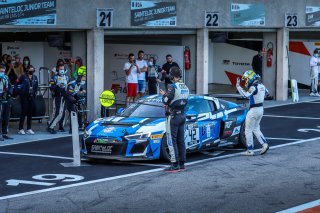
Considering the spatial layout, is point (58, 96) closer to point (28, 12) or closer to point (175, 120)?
point (28, 12)

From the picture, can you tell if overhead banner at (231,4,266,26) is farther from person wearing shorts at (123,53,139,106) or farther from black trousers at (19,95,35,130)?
black trousers at (19,95,35,130)

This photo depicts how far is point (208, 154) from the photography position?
17.0 metres

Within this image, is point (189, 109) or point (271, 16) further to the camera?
point (271, 16)

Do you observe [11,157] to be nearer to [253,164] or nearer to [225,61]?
[253,164]

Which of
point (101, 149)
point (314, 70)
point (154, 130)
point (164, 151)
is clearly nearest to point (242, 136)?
point (164, 151)

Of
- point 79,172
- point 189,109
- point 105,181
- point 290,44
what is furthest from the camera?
point 290,44

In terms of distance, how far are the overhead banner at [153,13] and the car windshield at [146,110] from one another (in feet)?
24.2

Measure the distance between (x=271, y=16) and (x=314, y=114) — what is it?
476cm

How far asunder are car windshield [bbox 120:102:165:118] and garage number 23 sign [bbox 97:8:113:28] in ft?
21.1

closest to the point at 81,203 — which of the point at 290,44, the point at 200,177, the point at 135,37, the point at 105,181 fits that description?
the point at 105,181

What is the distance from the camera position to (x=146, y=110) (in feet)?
53.6

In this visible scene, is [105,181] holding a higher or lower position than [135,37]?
lower

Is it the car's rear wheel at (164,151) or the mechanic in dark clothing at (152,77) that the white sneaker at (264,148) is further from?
the mechanic in dark clothing at (152,77)

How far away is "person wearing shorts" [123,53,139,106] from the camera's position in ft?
80.0
